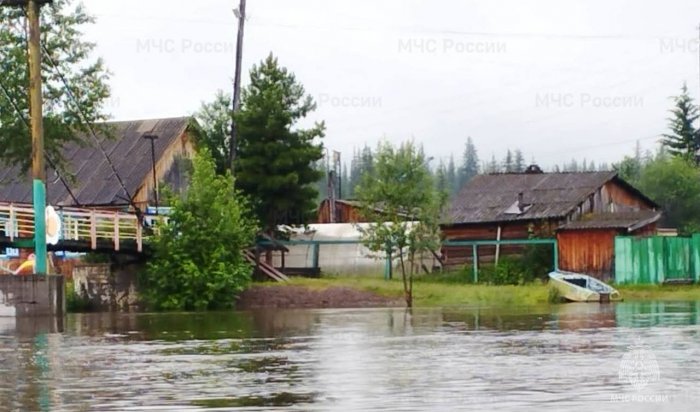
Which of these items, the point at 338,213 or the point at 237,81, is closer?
the point at 237,81

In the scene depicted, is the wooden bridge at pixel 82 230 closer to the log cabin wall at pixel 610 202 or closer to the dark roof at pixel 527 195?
the dark roof at pixel 527 195

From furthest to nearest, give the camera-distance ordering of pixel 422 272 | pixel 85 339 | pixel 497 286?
pixel 422 272, pixel 497 286, pixel 85 339

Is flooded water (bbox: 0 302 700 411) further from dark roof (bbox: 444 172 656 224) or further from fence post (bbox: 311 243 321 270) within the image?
fence post (bbox: 311 243 321 270)

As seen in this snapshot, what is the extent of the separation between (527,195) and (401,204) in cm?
1388

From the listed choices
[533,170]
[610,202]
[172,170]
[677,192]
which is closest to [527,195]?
[610,202]

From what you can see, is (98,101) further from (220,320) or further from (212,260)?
(220,320)

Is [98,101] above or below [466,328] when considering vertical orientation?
above

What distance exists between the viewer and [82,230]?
151 feet

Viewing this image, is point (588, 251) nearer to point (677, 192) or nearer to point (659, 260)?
point (659, 260)

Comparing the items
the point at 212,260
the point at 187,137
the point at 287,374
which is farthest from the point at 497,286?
the point at 287,374

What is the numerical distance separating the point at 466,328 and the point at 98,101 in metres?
26.8

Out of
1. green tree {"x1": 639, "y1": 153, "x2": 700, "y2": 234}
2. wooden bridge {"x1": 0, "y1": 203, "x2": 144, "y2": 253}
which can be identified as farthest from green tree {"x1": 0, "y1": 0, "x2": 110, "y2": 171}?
green tree {"x1": 639, "y1": 153, "x2": 700, "y2": 234}

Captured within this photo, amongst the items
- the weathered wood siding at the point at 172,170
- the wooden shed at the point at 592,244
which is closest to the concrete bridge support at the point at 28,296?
the wooden shed at the point at 592,244

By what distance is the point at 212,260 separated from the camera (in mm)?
46688
